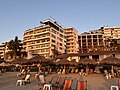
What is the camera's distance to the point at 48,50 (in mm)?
72000

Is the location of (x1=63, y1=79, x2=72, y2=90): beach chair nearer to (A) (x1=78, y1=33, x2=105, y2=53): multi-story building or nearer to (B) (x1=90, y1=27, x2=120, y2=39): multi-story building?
(A) (x1=78, y1=33, x2=105, y2=53): multi-story building

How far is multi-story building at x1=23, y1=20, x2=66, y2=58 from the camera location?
7286 cm

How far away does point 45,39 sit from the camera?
7425cm

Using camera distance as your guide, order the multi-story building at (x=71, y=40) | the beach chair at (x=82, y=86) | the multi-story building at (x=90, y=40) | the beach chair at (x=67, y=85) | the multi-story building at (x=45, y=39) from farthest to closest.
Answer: the multi-story building at (x=90, y=40) < the multi-story building at (x=71, y=40) < the multi-story building at (x=45, y=39) < the beach chair at (x=67, y=85) < the beach chair at (x=82, y=86)

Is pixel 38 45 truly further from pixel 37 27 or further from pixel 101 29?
pixel 101 29

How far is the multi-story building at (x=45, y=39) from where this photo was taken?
72856 millimetres

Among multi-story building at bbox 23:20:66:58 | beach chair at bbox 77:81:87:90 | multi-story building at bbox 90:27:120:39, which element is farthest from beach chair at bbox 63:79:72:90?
multi-story building at bbox 90:27:120:39

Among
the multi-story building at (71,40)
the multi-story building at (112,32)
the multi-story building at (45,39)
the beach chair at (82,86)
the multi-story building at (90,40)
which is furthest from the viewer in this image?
the multi-story building at (112,32)

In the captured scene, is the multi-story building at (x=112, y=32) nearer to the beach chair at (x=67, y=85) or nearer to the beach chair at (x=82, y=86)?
the beach chair at (x=67, y=85)

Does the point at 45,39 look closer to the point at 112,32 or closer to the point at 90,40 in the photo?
the point at 90,40

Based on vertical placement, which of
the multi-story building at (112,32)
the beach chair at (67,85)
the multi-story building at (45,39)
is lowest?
the beach chair at (67,85)

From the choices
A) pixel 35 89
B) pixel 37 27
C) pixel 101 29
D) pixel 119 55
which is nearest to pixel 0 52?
pixel 37 27

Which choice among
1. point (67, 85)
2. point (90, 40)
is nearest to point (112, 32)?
point (90, 40)

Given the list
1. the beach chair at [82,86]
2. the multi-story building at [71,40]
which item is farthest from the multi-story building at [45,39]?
the beach chair at [82,86]
